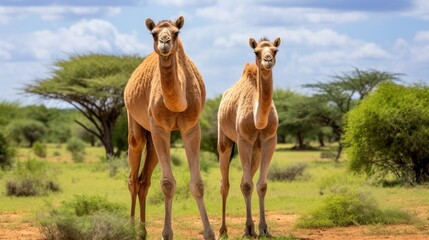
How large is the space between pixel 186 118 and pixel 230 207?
731 centimetres

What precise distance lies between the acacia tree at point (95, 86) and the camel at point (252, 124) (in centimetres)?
2547

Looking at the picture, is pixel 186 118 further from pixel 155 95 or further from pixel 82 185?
pixel 82 185

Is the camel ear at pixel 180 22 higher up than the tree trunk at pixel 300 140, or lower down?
higher up

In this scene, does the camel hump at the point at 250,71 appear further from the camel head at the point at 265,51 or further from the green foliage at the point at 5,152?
the green foliage at the point at 5,152

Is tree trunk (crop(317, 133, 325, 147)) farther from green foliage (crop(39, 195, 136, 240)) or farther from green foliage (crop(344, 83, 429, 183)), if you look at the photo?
green foliage (crop(39, 195, 136, 240))

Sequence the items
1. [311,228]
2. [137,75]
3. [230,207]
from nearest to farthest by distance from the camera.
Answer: [137,75] → [311,228] → [230,207]

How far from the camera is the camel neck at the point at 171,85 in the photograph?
9.09m

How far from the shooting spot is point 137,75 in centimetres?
1078

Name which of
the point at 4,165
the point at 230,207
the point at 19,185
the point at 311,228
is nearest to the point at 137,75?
the point at 311,228

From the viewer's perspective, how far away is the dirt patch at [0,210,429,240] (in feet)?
38.7

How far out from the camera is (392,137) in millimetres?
21656

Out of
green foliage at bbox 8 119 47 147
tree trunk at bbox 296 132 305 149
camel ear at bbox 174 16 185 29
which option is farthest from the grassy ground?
green foliage at bbox 8 119 47 147

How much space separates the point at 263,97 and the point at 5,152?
23.1 meters

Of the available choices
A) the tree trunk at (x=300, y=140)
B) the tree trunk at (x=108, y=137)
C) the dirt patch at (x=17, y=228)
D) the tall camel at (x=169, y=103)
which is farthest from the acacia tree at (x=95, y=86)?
the tall camel at (x=169, y=103)
